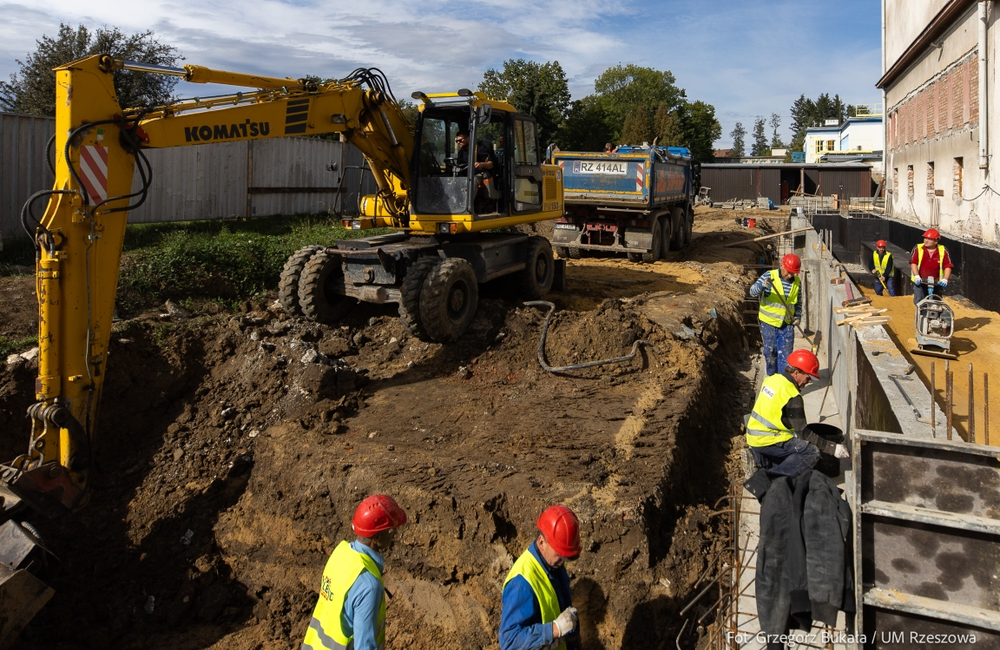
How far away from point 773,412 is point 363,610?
363 cm

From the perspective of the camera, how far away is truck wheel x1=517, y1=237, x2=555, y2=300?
36.3 feet

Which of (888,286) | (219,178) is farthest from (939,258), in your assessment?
(219,178)

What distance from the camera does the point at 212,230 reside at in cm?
1467

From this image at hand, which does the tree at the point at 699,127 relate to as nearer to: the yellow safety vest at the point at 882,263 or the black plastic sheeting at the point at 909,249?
the black plastic sheeting at the point at 909,249

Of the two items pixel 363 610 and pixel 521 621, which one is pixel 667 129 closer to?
pixel 521 621

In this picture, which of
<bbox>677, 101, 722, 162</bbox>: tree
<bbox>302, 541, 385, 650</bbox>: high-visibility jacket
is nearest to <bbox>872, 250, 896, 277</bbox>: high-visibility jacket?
<bbox>302, 541, 385, 650</bbox>: high-visibility jacket

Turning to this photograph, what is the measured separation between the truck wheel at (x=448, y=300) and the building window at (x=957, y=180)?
12314mm

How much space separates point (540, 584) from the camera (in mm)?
3578

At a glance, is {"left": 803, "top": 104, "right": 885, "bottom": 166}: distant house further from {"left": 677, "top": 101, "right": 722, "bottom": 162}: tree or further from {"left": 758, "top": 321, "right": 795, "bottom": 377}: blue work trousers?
{"left": 758, "top": 321, "right": 795, "bottom": 377}: blue work trousers

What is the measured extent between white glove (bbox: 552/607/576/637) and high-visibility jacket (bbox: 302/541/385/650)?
2.81ft

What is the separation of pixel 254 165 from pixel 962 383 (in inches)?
602

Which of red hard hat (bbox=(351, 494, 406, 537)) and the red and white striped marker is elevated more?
the red and white striped marker

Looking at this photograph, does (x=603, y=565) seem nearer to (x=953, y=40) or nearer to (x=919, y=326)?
(x=919, y=326)

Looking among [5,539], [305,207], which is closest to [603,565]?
[5,539]
